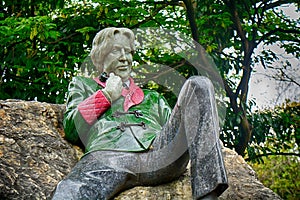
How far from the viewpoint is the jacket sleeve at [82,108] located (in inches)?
169

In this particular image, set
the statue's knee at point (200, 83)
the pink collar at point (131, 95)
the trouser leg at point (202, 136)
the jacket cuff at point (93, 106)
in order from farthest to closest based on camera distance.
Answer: the pink collar at point (131, 95)
the jacket cuff at point (93, 106)
the statue's knee at point (200, 83)
the trouser leg at point (202, 136)

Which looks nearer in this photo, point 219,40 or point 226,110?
point 226,110

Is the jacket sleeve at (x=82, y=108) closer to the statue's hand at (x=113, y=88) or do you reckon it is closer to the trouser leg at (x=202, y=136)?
the statue's hand at (x=113, y=88)

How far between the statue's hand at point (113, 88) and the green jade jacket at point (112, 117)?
1.5 inches

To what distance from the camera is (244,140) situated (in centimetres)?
827

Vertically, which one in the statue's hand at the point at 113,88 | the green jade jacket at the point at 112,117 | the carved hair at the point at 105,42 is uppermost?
the carved hair at the point at 105,42

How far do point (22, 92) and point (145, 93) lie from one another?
4.08m

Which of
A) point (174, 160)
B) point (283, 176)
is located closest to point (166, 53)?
point (174, 160)

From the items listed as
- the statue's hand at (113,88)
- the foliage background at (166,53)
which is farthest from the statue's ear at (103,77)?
the foliage background at (166,53)

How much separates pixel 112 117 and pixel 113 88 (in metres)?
0.19

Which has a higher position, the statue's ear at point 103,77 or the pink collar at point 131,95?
the statue's ear at point 103,77

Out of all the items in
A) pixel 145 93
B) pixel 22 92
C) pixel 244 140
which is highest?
pixel 145 93

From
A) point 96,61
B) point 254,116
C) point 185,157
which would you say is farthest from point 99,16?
point 185,157

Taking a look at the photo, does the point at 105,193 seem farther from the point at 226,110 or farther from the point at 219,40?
the point at 219,40
